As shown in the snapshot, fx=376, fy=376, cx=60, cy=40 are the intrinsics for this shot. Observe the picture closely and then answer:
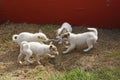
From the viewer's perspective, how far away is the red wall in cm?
867

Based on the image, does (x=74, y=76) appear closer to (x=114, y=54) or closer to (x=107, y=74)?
(x=107, y=74)

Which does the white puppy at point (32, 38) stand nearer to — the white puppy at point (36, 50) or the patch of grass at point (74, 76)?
the white puppy at point (36, 50)

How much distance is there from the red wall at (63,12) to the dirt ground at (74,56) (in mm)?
434

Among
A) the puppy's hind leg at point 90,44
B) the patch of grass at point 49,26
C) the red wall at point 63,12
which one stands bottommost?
the puppy's hind leg at point 90,44

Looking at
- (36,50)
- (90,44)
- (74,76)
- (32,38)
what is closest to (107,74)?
(74,76)

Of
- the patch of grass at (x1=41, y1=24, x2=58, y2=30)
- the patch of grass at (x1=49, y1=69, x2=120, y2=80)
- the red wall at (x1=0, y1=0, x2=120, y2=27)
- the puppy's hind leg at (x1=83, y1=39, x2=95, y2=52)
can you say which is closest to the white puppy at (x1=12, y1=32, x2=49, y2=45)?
the puppy's hind leg at (x1=83, y1=39, x2=95, y2=52)

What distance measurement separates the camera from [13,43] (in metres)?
7.87

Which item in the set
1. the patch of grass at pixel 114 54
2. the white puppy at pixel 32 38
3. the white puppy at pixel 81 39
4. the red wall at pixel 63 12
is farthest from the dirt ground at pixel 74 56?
the red wall at pixel 63 12

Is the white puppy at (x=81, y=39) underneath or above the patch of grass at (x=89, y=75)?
above

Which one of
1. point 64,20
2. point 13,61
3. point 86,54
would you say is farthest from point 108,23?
point 13,61

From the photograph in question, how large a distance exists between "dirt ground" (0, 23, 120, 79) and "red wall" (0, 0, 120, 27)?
1.42 ft

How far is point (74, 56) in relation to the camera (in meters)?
7.11

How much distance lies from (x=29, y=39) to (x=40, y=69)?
98 cm

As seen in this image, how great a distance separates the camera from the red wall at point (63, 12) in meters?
8.67
